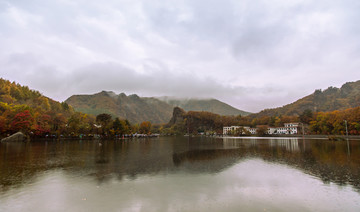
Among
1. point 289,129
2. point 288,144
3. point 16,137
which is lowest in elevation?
point 288,144

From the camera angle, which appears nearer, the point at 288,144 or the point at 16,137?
the point at 288,144

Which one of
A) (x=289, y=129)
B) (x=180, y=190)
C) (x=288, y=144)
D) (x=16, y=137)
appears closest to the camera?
(x=180, y=190)

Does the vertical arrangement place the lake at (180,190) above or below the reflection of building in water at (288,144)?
above

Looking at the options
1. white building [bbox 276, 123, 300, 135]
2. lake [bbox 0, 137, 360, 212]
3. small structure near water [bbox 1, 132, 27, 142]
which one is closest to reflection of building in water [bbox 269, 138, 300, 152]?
lake [bbox 0, 137, 360, 212]

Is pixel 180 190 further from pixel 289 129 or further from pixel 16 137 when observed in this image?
pixel 289 129

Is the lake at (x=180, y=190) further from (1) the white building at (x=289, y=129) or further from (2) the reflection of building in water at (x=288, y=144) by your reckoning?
(1) the white building at (x=289, y=129)

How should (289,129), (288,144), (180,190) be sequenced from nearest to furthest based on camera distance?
→ (180,190) → (288,144) → (289,129)

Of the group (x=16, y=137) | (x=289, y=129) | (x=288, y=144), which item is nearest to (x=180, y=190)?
(x=288, y=144)

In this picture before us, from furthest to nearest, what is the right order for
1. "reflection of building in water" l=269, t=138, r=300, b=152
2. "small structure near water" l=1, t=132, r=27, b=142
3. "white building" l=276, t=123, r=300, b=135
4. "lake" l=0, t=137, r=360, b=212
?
"white building" l=276, t=123, r=300, b=135
"small structure near water" l=1, t=132, r=27, b=142
"reflection of building in water" l=269, t=138, r=300, b=152
"lake" l=0, t=137, r=360, b=212

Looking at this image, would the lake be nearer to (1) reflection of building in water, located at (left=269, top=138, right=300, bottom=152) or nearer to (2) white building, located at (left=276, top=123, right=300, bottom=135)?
(1) reflection of building in water, located at (left=269, top=138, right=300, bottom=152)

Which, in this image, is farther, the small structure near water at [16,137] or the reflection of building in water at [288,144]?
the small structure near water at [16,137]

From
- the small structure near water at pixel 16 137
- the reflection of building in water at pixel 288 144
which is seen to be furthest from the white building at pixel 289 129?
the small structure near water at pixel 16 137

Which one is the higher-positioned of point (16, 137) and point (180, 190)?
point (16, 137)

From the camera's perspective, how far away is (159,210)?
8945 millimetres
